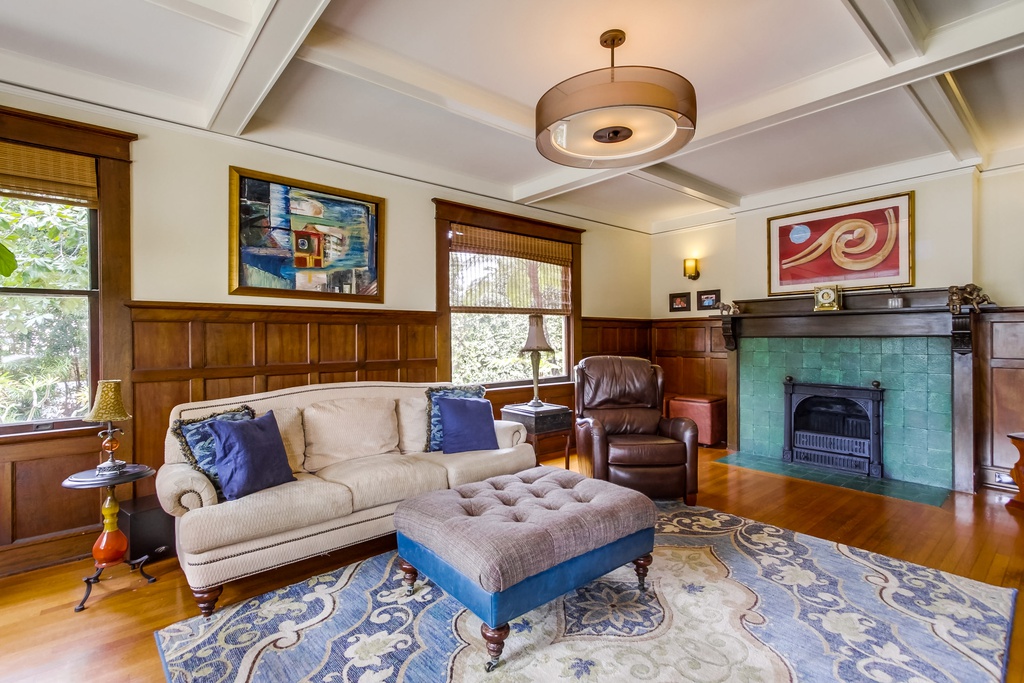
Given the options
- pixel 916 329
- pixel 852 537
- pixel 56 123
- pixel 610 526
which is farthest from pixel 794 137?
pixel 56 123

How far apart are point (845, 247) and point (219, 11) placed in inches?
206

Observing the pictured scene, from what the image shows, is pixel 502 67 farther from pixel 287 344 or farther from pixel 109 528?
pixel 109 528

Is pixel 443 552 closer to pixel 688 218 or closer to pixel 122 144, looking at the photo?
pixel 122 144

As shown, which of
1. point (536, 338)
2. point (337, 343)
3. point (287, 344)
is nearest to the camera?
point (287, 344)

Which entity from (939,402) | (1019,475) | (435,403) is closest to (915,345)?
(939,402)

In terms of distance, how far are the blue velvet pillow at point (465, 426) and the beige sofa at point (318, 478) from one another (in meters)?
0.07

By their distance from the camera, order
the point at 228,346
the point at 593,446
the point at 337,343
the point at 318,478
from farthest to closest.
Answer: the point at 337,343
the point at 593,446
the point at 228,346
the point at 318,478

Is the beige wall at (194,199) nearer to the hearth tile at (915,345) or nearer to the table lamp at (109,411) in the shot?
the table lamp at (109,411)

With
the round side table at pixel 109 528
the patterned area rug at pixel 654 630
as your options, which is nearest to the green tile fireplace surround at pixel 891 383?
the patterned area rug at pixel 654 630

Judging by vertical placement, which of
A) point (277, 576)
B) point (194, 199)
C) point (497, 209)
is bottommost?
point (277, 576)

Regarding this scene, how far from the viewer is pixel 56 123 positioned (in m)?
2.75

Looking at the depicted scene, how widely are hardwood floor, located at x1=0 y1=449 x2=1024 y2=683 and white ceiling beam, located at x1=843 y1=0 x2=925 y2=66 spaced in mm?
2702

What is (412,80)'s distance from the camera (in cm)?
280

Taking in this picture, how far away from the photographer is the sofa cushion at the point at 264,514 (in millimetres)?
2268
